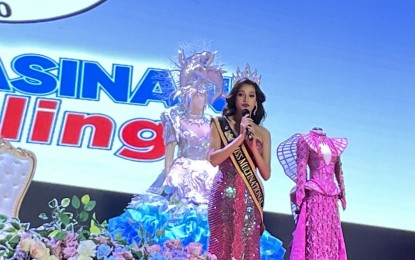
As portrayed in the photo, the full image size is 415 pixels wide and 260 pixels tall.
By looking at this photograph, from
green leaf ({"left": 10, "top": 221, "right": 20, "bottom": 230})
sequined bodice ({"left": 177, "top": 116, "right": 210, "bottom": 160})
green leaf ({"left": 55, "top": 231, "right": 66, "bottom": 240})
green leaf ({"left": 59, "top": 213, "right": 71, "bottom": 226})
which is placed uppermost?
sequined bodice ({"left": 177, "top": 116, "right": 210, "bottom": 160})

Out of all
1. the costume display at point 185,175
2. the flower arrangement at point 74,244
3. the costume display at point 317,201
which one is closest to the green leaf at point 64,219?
the flower arrangement at point 74,244

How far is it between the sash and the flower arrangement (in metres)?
1.44

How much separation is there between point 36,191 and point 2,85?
766mm

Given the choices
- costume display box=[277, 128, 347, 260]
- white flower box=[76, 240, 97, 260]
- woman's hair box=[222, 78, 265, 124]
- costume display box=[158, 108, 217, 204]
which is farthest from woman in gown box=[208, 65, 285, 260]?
white flower box=[76, 240, 97, 260]

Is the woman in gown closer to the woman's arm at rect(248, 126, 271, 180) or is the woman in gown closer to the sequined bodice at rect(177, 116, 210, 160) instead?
the woman's arm at rect(248, 126, 271, 180)

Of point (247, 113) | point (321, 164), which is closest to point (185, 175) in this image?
point (321, 164)

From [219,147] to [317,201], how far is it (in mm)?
788

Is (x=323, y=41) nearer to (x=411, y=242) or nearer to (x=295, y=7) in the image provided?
(x=295, y=7)

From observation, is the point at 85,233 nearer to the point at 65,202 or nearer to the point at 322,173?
the point at 65,202

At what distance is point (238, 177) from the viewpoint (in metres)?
2.49

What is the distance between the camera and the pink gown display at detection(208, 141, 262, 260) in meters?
2.45

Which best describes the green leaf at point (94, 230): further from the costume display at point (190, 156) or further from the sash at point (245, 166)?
the costume display at point (190, 156)

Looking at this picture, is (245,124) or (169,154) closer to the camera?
(245,124)

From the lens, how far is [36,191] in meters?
4.32
